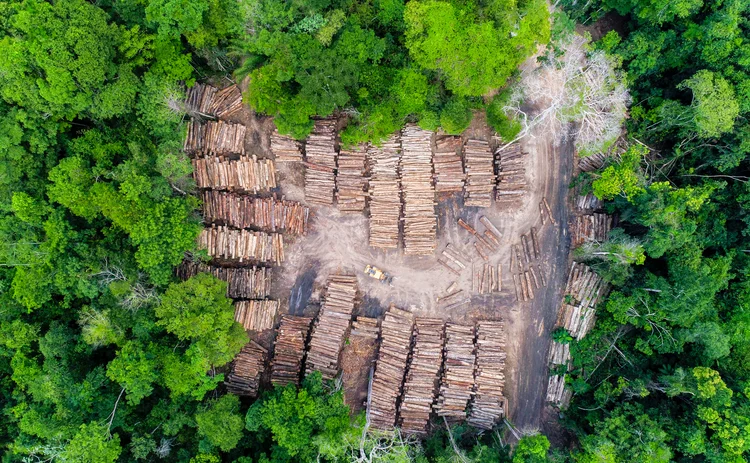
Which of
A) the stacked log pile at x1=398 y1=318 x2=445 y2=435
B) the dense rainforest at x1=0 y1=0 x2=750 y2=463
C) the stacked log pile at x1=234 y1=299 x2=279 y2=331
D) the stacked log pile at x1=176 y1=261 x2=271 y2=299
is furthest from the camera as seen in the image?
the stacked log pile at x1=398 y1=318 x2=445 y2=435

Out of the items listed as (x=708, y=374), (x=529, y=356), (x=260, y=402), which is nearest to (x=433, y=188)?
(x=529, y=356)

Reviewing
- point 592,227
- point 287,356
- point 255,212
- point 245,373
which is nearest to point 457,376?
Result: point 287,356

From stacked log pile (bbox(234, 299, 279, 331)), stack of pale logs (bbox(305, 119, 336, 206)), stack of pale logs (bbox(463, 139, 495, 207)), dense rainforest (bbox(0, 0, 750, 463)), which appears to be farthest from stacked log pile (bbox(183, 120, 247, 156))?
stack of pale logs (bbox(463, 139, 495, 207))

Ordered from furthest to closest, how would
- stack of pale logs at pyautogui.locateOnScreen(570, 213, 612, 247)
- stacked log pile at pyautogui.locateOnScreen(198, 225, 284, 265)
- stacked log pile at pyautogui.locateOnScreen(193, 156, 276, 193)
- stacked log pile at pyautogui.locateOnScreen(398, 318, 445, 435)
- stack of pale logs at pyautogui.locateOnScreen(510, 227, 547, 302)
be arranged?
stack of pale logs at pyautogui.locateOnScreen(510, 227, 547, 302), stack of pale logs at pyautogui.locateOnScreen(570, 213, 612, 247), stacked log pile at pyautogui.locateOnScreen(398, 318, 445, 435), stacked log pile at pyautogui.locateOnScreen(198, 225, 284, 265), stacked log pile at pyautogui.locateOnScreen(193, 156, 276, 193)

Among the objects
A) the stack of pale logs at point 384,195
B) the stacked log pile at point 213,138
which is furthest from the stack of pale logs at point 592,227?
the stacked log pile at point 213,138

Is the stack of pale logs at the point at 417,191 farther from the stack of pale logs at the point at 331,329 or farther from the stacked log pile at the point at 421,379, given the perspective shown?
the stacked log pile at the point at 421,379

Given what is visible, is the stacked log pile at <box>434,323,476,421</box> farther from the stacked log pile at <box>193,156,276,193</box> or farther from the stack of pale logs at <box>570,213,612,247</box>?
the stacked log pile at <box>193,156,276,193</box>

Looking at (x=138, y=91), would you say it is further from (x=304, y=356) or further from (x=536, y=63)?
(x=536, y=63)
